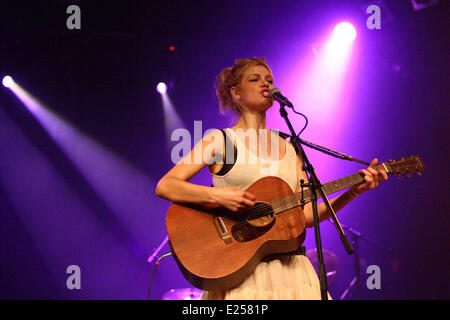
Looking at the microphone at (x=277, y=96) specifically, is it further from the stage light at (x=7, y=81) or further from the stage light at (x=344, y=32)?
the stage light at (x=7, y=81)

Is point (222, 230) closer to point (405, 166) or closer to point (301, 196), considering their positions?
point (301, 196)

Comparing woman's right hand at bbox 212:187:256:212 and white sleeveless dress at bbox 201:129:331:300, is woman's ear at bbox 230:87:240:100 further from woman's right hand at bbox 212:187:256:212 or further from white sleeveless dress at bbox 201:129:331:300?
woman's right hand at bbox 212:187:256:212

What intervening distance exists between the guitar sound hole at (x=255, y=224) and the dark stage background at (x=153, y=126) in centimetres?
409

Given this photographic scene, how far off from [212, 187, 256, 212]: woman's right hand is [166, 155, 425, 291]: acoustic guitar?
0.07m

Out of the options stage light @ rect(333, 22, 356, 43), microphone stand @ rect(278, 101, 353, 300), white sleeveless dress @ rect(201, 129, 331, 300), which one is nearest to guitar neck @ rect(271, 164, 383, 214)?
microphone stand @ rect(278, 101, 353, 300)

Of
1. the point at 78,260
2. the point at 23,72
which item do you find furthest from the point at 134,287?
the point at 23,72

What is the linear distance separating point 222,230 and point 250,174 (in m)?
0.42

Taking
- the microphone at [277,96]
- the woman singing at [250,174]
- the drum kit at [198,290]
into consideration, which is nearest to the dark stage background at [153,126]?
the drum kit at [198,290]

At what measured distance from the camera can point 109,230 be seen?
6230 mm

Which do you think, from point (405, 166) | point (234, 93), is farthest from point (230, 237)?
point (405, 166)

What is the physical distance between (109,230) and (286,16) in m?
4.73

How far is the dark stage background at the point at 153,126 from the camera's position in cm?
549

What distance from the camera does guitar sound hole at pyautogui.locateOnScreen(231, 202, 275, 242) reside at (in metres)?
2.09

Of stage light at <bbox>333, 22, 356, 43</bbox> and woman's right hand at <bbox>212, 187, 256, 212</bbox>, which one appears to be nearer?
woman's right hand at <bbox>212, 187, 256, 212</bbox>
